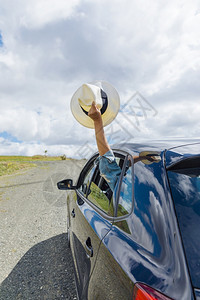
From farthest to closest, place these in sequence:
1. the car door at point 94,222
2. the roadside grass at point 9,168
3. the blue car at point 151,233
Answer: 1. the roadside grass at point 9,168
2. the car door at point 94,222
3. the blue car at point 151,233

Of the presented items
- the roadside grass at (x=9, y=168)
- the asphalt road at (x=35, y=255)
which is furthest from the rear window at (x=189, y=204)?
the roadside grass at (x=9, y=168)

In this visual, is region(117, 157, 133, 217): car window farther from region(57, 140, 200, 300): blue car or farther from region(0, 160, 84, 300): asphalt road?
region(0, 160, 84, 300): asphalt road

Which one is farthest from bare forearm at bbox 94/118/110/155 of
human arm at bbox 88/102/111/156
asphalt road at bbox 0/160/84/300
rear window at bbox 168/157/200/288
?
asphalt road at bbox 0/160/84/300

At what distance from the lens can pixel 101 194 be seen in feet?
6.64

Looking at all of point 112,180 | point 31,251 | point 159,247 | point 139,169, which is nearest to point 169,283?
point 159,247

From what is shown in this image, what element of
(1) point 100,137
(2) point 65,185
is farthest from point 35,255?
(1) point 100,137

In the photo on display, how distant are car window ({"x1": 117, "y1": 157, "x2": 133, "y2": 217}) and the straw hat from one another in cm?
70

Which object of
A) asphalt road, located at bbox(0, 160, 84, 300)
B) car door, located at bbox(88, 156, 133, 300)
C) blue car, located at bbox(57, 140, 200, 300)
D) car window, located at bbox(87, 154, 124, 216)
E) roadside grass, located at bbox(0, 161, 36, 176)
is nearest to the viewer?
blue car, located at bbox(57, 140, 200, 300)

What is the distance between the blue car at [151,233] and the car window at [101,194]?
5 cm

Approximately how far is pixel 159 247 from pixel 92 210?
1.07 meters

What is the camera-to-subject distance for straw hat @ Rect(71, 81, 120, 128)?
6.09 feet

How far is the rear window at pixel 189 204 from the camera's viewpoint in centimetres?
93

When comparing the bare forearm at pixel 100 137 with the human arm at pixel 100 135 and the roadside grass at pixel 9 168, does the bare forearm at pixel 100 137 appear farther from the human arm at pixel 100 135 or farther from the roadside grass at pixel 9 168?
the roadside grass at pixel 9 168

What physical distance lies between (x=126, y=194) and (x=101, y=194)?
0.63 meters
